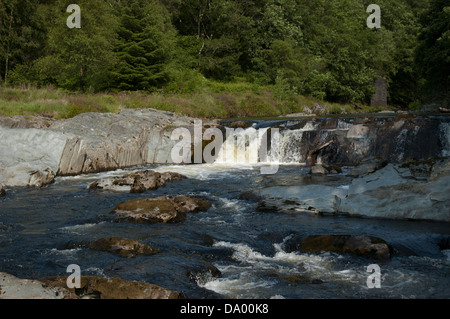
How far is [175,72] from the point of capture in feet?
112

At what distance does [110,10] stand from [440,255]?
36.6 metres

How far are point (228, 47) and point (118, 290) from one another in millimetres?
41152

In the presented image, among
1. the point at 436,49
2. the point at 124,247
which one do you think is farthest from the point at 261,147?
the point at 124,247

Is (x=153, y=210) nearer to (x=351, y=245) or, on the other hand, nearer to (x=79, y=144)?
(x=351, y=245)

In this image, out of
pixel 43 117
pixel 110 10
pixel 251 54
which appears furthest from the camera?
pixel 251 54

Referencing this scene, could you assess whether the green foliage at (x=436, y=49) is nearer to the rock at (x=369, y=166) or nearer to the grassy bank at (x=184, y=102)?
the grassy bank at (x=184, y=102)

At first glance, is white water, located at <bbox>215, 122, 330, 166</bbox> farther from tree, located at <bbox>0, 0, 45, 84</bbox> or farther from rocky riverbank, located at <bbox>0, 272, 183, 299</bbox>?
tree, located at <bbox>0, 0, 45, 84</bbox>

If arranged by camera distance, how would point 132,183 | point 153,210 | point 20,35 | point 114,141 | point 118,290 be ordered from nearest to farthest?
point 118,290 → point 153,210 → point 132,183 → point 114,141 → point 20,35

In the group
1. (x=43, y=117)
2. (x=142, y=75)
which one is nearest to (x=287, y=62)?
(x=142, y=75)

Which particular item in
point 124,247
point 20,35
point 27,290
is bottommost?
point 124,247

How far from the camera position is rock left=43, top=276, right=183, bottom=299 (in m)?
5.46

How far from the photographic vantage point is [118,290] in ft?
18.2

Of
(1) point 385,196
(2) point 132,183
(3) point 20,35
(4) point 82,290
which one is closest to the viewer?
(4) point 82,290

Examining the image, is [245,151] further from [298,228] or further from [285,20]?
[285,20]
